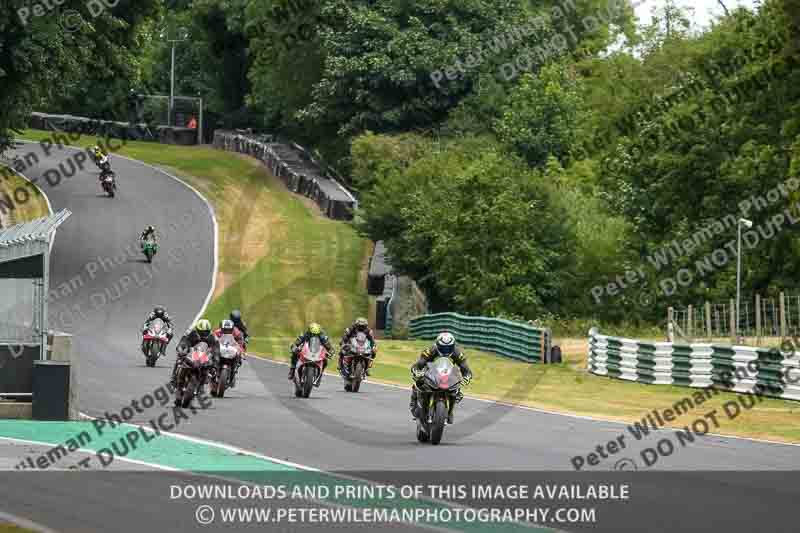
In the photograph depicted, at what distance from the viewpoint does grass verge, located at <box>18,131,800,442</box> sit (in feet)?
91.0

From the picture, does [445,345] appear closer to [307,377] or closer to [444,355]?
[444,355]

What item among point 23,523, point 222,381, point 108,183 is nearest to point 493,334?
point 222,381

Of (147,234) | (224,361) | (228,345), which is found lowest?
(224,361)

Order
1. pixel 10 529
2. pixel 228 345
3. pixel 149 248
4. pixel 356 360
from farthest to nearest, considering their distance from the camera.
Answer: pixel 149 248 < pixel 356 360 < pixel 228 345 < pixel 10 529

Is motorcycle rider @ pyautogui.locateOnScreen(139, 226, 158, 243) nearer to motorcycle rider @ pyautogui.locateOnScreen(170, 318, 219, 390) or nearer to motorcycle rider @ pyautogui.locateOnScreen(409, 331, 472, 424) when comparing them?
motorcycle rider @ pyautogui.locateOnScreen(170, 318, 219, 390)

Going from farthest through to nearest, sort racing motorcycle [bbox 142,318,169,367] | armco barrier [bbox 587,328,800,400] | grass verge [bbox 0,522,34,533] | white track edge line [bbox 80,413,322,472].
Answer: racing motorcycle [bbox 142,318,169,367]
armco barrier [bbox 587,328,800,400]
white track edge line [bbox 80,413,322,472]
grass verge [bbox 0,522,34,533]

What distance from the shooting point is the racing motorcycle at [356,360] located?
1069 inches

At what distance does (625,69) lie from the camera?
92500mm

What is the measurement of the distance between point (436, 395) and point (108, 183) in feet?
169

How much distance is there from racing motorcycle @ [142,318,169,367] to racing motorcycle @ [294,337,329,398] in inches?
305

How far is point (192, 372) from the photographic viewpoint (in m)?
22.8

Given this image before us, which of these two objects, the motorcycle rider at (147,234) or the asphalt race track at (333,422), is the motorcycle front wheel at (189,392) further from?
the motorcycle rider at (147,234)

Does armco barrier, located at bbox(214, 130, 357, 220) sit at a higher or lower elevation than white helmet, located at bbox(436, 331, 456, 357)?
higher

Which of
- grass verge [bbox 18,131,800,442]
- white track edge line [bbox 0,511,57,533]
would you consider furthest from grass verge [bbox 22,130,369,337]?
white track edge line [bbox 0,511,57,533]
